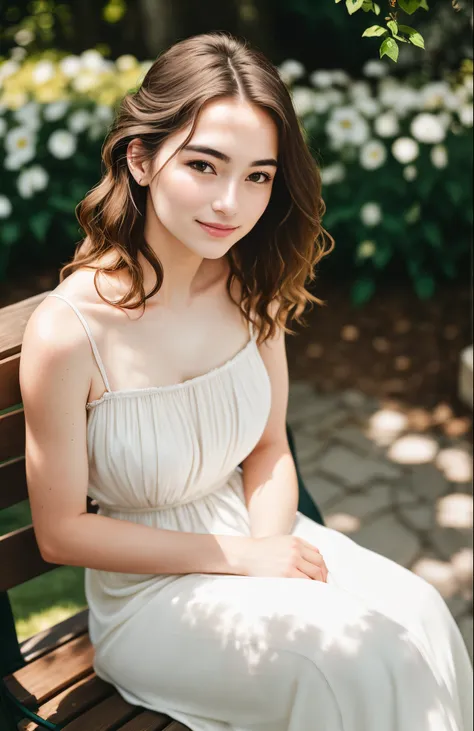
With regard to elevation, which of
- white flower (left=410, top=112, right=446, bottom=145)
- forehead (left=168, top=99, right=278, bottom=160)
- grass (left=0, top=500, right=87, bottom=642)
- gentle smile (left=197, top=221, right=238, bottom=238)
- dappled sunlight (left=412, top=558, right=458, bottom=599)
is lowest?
dappled sunlight (left=412, top=558, right=458, bottom=599)

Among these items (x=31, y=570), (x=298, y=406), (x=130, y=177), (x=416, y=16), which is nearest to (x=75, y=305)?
(x=130, y=177)

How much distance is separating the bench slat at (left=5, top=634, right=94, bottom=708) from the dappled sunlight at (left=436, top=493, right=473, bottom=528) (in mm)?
1967

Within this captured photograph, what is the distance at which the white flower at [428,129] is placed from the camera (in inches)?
189

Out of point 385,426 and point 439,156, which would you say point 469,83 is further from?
point 385,426

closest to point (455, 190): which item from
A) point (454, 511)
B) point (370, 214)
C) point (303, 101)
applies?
point (370, 214)

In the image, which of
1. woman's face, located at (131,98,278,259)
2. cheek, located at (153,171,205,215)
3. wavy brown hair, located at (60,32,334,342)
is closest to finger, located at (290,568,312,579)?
wavy brown hair, located at (60,32,334,342)

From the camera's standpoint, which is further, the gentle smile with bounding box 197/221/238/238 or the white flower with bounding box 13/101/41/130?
the white flower with bounding box 13/101/41/130

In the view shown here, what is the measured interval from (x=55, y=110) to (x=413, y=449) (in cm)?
296

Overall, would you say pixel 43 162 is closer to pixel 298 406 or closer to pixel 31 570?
pixel 298 406

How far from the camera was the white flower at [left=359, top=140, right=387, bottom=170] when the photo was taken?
4914 mm

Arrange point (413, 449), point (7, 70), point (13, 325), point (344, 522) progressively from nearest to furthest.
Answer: point (13, 325) < point (344, 522) < point (413, 449) < point (7, 70)

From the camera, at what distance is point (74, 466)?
5.86ft

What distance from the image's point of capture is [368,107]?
A: 5035 millimetres

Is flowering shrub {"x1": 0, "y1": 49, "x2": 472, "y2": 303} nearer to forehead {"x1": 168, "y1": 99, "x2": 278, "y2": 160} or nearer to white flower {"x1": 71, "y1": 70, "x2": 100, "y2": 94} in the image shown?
white flower {"x1": 71, "y1": 70, "x2": 100, "y2": 94}
